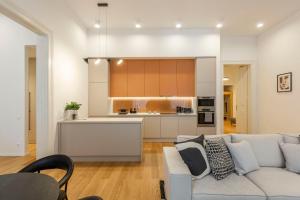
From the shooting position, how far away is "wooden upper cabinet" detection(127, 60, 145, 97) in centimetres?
661

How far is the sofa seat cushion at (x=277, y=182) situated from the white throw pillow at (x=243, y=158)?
7 cm

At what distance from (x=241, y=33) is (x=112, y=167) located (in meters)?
5.65

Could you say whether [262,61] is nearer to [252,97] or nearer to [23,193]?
[252,97]

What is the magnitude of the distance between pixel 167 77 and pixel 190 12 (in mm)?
2120

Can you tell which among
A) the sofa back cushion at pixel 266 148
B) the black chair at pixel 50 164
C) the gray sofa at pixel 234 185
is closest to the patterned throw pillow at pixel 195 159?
the gray sofa at pixel 234 185

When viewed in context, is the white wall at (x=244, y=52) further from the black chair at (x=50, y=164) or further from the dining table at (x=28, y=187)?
the dining table at (x=28, y=187)

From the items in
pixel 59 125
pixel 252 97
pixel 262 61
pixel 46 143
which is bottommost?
pixel 46 143

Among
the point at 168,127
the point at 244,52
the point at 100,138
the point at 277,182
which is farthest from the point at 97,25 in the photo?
the point at 277,182

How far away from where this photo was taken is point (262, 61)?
6.50 m

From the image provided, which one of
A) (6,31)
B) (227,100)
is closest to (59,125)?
(6,31)

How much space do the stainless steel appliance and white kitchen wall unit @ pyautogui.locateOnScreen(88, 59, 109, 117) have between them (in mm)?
2776

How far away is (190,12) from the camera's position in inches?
202

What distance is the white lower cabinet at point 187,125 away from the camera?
242 inches

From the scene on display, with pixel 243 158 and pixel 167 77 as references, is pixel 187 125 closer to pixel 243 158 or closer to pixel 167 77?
pixel 167 77
